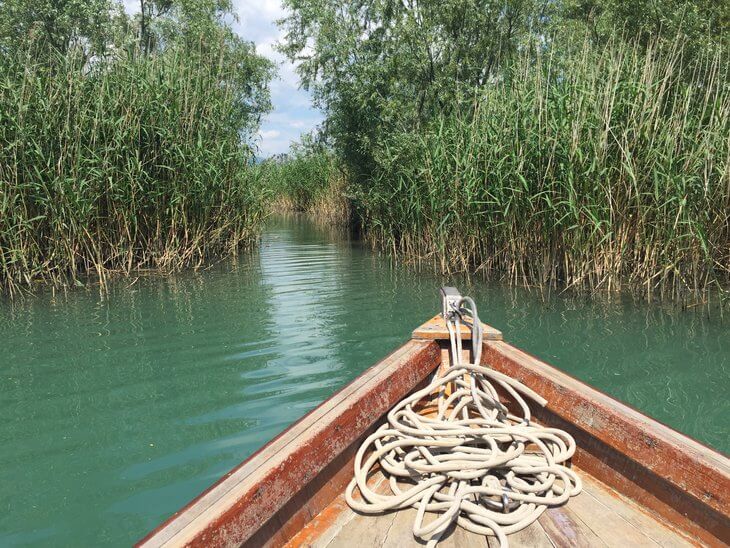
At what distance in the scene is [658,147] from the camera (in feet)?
19.7

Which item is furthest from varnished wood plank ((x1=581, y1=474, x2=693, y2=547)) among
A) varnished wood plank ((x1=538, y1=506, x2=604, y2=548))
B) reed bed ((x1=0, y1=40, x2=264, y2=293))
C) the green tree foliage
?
the green tree foliage

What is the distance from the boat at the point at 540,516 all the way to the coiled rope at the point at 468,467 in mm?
50

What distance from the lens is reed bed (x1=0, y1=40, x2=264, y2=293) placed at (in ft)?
22.4

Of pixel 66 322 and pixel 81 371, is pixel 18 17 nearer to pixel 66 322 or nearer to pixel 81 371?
pixel 66 322

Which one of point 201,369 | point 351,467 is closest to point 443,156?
point 201,369

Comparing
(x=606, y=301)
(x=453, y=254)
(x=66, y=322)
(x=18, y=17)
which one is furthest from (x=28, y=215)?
(x=18, y=17)

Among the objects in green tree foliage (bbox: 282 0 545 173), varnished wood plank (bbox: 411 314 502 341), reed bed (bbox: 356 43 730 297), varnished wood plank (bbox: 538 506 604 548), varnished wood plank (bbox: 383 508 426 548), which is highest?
green tree foliage (bbox: 282 0 545 173)

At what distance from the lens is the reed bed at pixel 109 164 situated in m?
6.82

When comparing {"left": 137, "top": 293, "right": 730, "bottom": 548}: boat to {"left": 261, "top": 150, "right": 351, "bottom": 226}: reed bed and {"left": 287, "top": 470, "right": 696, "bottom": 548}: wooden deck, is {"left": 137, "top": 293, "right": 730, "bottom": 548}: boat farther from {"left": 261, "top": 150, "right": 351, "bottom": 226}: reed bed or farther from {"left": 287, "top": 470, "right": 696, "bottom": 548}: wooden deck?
{"left": 261, "top": 150, "right": 351, "bottom": 226}: reed bed

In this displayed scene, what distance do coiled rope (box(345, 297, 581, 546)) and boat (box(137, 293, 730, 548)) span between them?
0.17ft

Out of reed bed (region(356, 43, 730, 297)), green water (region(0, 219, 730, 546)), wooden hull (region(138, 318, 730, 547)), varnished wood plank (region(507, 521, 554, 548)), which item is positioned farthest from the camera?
reed bed (region(356, 43, 730, 297))

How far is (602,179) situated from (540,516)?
511 centimetres

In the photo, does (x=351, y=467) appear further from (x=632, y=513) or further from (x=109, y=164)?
(x=109, y=164)

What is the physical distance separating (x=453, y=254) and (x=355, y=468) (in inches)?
252
